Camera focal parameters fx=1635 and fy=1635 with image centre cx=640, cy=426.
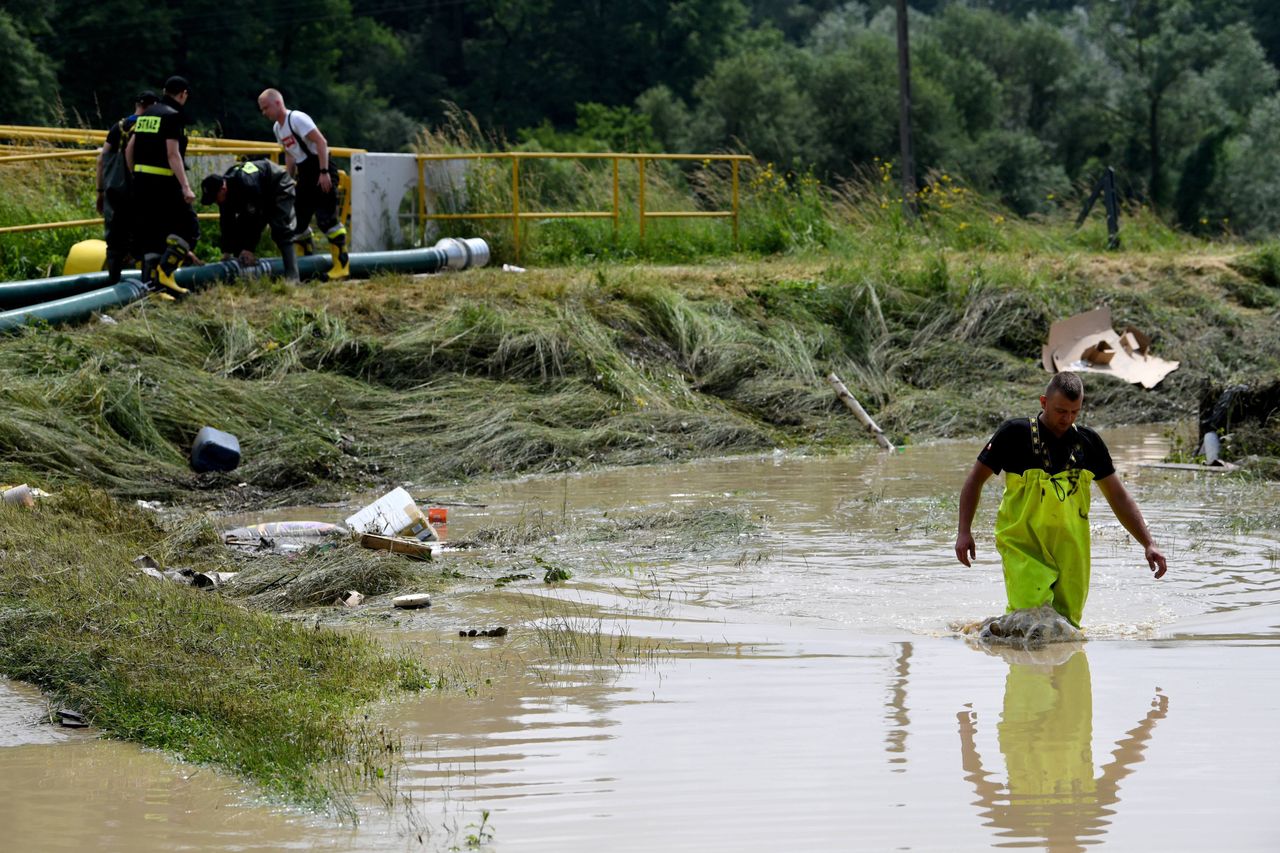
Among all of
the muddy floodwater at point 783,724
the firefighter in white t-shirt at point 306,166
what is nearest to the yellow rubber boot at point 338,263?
the firefighter in white t-shirt at point 306,166

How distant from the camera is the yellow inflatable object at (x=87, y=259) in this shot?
16.6 meters

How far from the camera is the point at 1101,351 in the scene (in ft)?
61.6

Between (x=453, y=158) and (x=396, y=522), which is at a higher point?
(x=453, y=158)

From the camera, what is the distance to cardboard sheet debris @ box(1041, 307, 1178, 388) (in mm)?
18500

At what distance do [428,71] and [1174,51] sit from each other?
28937 millimetres

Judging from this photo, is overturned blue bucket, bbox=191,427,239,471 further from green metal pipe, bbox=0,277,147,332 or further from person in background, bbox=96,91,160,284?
person in background, bbox=96,91,160,284

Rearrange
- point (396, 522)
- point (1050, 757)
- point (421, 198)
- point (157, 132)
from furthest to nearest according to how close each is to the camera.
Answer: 1. point (421, 198)
2. point (157, 132)
3. point (396, 522)
4. point (1050, 757)

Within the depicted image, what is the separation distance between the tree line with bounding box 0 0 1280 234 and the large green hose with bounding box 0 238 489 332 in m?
29.4

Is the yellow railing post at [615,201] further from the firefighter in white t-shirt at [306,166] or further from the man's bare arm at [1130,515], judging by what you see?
the man's bare arm at [1130,515]

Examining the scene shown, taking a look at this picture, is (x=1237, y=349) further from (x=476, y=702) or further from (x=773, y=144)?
(x=773, y=144)

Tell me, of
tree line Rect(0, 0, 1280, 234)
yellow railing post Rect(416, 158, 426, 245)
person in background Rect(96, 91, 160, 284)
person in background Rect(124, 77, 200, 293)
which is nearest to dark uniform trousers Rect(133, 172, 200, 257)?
person in background Rect(124, 77, 200, 293)

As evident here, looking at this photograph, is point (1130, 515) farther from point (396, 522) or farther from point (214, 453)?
point (214, 453)

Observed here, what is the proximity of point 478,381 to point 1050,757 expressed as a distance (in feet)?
32.9

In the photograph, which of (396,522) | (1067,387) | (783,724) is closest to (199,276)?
(396,522)
